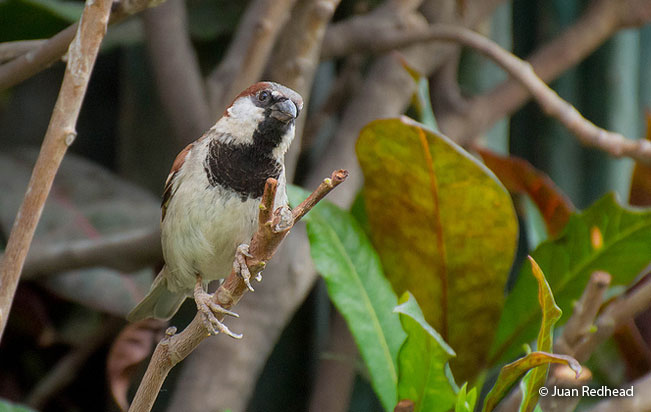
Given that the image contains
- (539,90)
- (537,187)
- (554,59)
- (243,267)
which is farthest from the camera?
(554,59)

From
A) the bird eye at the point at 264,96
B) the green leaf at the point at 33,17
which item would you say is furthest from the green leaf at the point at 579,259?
the green leaf at the point at 33,17

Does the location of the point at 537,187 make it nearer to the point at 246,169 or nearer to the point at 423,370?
the point at 423,370

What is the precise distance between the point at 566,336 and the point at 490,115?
0.82m

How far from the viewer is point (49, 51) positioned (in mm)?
1036

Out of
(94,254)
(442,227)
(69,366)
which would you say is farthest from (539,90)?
(69,366)

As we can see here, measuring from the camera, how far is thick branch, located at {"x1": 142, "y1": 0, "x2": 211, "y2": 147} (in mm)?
1509

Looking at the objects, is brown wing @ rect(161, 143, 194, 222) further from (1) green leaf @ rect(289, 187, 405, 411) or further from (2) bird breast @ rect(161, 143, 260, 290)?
(1) green leaf @ rect(289, 187, 405, 411)

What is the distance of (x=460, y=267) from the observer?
137cm

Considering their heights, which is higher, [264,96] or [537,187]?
[264,96]

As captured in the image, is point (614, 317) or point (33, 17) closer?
point (614, 317)

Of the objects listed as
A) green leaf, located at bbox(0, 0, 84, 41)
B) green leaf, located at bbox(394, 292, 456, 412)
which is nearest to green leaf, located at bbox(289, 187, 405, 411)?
green leaf, located at bbox(394, 292, 456, 412)

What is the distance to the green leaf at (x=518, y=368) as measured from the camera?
0.94m

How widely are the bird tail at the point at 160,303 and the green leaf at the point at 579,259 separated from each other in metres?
0.63

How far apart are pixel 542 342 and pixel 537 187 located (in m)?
0.70
